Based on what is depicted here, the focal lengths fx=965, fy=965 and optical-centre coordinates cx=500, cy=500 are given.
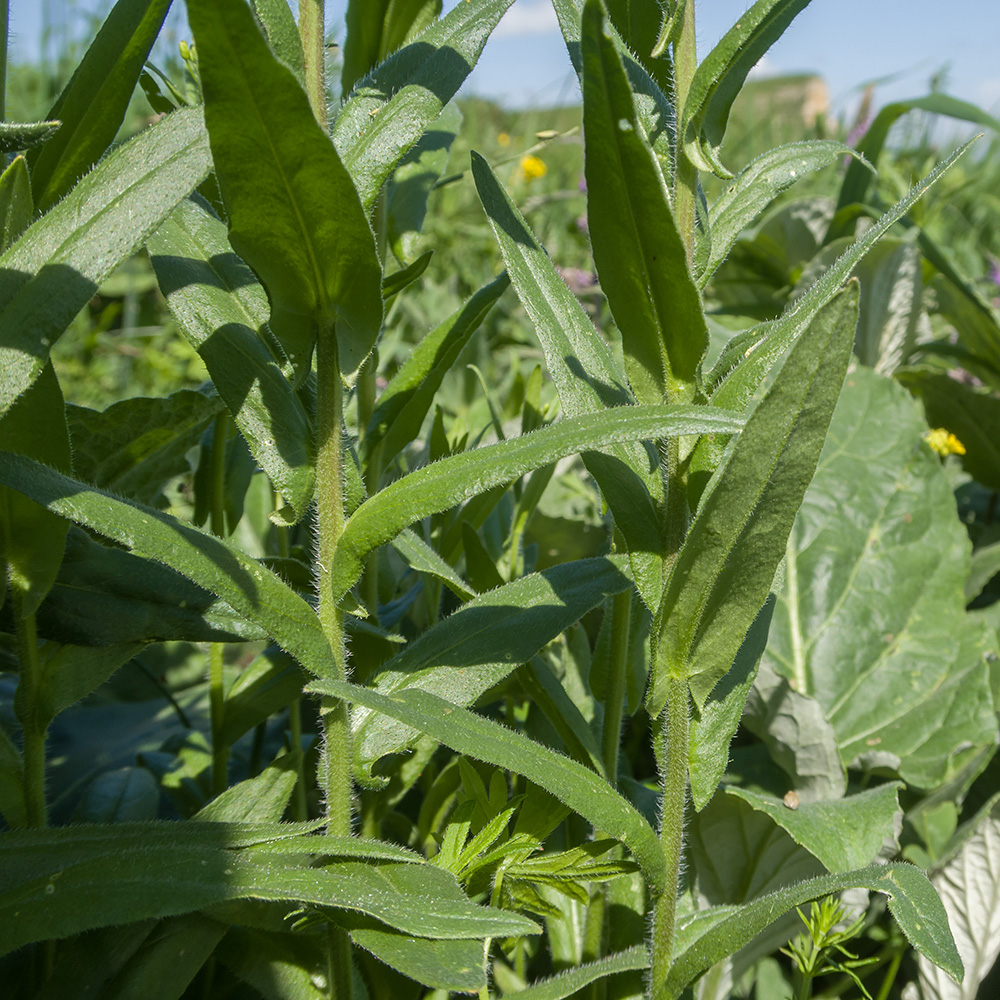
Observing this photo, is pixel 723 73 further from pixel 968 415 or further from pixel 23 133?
pixel 968 415

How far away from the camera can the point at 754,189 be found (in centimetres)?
105

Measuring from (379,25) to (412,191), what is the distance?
0.74 feet

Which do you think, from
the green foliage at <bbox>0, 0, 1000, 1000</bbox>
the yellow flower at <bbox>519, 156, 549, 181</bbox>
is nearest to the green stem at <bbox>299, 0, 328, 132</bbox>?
the green foliage at <bbox>0, 0, 1000, 1000</bbox>

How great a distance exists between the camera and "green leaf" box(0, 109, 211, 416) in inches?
34.6

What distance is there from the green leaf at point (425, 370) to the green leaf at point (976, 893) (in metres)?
1.01

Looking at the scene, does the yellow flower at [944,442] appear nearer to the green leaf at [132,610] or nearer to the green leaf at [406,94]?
the green leaf at [406,94]

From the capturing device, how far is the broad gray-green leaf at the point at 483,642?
1.01 m

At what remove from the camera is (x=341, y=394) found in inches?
39.0

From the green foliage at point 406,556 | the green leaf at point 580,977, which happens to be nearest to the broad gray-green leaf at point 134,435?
the green foliage at point 406,556

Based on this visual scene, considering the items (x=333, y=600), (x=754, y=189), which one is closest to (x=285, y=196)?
(x=333, y=600)

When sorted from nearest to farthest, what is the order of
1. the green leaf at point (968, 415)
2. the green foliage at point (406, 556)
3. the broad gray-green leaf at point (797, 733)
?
the green foliage at point (406, 556) < the broad gray-green leaf at point (797, 733) < the green leaf at point (968, 415)

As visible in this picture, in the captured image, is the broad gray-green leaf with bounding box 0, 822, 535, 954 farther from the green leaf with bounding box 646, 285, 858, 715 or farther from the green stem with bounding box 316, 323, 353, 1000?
the green leaf with bounding box 646, 285, 858, 715

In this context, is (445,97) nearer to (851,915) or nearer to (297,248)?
(297,248)

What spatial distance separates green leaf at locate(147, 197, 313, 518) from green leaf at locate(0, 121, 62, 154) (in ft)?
0.71
